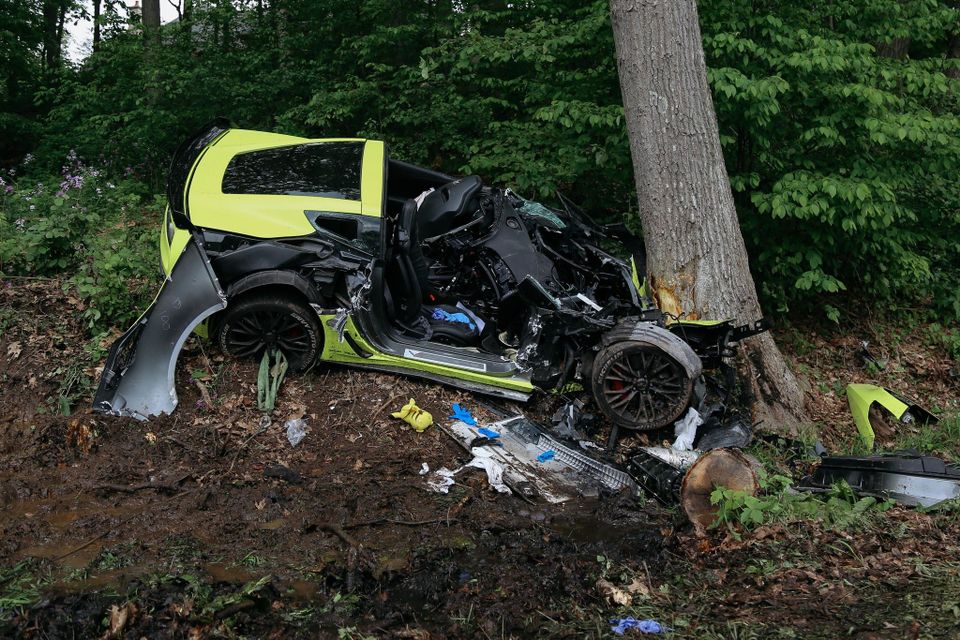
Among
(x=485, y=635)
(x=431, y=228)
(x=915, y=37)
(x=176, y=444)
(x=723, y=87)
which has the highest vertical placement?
(x=915, y=37)

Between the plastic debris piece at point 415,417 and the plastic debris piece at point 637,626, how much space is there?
2.40m

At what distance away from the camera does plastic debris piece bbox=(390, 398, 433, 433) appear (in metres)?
5.65

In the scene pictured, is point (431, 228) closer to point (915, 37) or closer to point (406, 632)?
point (406, 632)

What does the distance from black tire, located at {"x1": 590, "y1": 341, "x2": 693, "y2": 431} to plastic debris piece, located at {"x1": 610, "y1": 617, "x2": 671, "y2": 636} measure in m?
2.42

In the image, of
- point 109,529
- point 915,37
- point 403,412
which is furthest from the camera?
point 915,37

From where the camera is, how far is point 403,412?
5.69 m

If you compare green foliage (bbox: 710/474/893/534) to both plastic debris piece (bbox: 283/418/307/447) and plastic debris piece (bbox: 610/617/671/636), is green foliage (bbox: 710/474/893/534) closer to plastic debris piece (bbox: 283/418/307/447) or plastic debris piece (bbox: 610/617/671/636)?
plastic debris piece (bbox: 610/617/671/636)

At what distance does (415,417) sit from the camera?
5672 mm

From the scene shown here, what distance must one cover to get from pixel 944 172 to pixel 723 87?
3.00m

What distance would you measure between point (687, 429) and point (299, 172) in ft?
11.5

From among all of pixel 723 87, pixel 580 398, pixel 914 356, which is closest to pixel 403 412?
pixel 580 398

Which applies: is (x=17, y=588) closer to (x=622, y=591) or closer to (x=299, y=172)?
(x=622, y=591)

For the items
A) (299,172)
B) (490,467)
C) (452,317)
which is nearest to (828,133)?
(452,317)

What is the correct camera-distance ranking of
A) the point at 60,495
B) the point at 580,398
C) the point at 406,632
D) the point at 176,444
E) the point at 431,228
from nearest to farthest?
the point at 406,632
the point at 60,495
the point at 176,444
the point at 580,398
the point at 431,228
